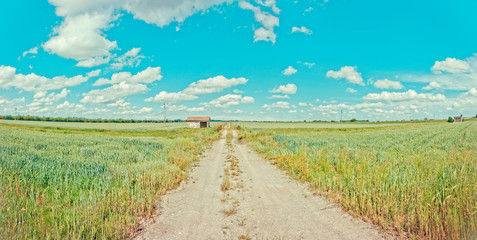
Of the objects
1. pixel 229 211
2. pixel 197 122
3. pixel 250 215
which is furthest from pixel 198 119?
pixel 250 215

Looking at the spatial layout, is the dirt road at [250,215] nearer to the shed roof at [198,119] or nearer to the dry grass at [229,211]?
the dry grass at [229,211]

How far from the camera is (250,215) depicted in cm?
679

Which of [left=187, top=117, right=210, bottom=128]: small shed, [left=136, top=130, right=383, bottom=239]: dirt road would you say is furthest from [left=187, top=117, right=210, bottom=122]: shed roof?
[left=136, top=130, right=383, bottom=239]: dirt road

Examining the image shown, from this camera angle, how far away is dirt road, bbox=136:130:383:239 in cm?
565

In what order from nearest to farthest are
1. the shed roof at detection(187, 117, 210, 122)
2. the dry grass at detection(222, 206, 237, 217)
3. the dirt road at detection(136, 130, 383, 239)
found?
the dirt road at detection(136, 130, 383, 239)
the dry grass at detection(222, 206, 237, 217)
the shed roof at detection(187, 117, 210, 122)

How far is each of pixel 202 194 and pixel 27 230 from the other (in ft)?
17.2

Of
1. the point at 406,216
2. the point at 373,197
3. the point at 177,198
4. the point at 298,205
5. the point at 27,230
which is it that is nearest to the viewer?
the point at 27,230

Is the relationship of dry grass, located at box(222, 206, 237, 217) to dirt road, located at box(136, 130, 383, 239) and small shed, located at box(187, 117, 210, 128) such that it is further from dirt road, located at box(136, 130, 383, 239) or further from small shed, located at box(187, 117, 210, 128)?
small shed, located at box(187, 117, 210, 128)

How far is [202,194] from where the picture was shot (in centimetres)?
891

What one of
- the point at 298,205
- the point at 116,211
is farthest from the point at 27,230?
the point at 298,205

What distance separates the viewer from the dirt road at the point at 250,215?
5652mm

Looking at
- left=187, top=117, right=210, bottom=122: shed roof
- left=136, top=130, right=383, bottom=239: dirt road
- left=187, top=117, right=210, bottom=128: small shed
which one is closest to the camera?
left=136, top=130, right=383, bottom=239: dirt road

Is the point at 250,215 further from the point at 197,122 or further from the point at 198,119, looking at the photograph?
the point at 198,119

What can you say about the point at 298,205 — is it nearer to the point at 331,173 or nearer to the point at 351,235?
the point at 351,235
